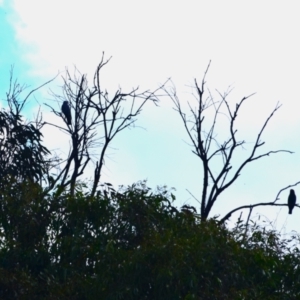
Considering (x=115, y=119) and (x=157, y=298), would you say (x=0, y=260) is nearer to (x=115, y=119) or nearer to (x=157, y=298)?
(x=157, y=298)

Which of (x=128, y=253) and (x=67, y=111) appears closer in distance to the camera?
(x=128, y=253)

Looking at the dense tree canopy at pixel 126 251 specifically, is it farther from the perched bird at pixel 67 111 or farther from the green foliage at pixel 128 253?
the perched bird at pixel 67 111

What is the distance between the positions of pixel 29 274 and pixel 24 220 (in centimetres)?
90

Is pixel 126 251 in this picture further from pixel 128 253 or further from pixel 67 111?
pixel 67 111

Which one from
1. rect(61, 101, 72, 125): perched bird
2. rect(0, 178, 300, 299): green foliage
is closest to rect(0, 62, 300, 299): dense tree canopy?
rect(0, 178, 300, 299): green foliage

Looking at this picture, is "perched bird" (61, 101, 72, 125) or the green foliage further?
"perched bird" (61, 101, 72, 125)

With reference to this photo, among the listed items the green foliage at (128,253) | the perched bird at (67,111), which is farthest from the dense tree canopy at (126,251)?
the perched bird at (67,111)

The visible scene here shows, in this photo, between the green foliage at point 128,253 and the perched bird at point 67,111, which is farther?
the perched bird at point 67,111

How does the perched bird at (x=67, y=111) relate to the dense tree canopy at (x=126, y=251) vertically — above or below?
above

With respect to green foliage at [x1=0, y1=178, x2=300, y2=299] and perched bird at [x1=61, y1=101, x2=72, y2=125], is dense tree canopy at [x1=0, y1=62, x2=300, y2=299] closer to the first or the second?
green foliage at [x1=0, y1=178, x2=300, y2=299]

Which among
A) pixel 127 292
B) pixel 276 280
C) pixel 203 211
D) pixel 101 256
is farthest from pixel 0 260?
pixel 203 211

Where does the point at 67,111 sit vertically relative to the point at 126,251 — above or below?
above

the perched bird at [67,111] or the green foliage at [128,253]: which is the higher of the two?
the perched bird at [67,111]

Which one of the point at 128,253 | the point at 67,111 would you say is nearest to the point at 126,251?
the point at 128,253
